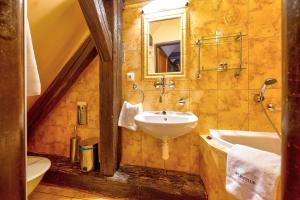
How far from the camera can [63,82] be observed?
1.96m

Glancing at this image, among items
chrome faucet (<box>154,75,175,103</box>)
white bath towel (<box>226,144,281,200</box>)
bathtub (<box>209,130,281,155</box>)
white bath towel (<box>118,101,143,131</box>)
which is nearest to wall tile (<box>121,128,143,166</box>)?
white bath towel (<box>118,101,143,131</box>)

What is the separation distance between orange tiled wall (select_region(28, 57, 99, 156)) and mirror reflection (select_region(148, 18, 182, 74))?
2.52ft

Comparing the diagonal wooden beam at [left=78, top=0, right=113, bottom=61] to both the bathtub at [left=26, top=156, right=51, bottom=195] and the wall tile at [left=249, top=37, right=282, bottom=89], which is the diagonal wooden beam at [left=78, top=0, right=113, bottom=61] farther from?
the wall tile at [left=249, top=37, right=282, bottom=89]

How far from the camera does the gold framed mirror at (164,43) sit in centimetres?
166

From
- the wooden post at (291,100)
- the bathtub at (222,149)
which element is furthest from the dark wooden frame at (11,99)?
the bathtub at (222,149)

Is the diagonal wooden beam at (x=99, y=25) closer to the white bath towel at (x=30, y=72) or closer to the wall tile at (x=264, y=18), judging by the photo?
the white bath towel at (x=30, y=72)

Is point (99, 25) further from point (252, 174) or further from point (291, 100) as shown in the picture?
point (252, 174)

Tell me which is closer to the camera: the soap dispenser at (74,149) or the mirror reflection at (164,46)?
the mirror reflection at (164,46)

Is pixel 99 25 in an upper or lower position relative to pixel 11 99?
upper

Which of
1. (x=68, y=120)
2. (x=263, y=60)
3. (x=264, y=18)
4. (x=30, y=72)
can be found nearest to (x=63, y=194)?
(x=68, y=120)

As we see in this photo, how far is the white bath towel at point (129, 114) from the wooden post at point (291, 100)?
1.39 metres

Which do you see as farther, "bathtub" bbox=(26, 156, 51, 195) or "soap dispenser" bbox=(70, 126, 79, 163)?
"soap dispenser" bbox=(70, 126, 79, 163)

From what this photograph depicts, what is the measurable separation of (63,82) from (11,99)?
186 cm

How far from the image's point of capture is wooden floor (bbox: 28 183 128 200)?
1514mm
